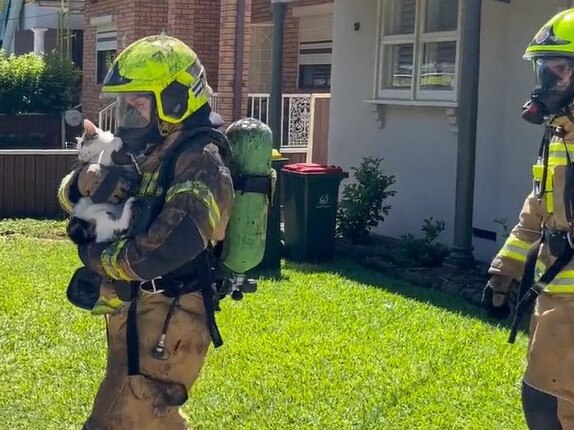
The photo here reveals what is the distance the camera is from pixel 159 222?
10.8 feet

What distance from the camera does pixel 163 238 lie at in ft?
10.7

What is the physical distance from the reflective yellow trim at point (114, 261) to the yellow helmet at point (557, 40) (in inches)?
67.4

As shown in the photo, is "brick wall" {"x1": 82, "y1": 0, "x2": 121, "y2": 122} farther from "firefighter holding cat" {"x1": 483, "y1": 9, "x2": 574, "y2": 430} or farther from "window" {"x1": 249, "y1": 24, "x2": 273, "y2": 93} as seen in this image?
"firefighter holding cat" {"x1": 483, "y1": 9, "x2": 574, "y2": 430}

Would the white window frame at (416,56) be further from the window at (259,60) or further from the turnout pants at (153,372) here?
the window at (259,60)

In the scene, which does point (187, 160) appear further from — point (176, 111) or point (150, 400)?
point (150, 400)

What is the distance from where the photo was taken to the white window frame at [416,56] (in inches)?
378

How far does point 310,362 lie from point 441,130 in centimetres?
458

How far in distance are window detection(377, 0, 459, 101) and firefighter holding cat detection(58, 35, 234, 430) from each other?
20.9 feet

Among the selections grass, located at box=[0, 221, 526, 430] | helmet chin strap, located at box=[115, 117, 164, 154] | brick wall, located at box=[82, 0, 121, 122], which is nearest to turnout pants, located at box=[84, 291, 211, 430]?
helmet chin strap, located at box=[115, 117, 164, 154]

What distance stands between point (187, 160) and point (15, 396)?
2513 millimetres

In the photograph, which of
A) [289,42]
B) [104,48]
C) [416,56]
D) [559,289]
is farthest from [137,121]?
→ [104,48]

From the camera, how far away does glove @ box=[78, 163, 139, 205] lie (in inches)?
133

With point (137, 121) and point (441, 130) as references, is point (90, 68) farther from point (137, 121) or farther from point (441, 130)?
point (137, 121)

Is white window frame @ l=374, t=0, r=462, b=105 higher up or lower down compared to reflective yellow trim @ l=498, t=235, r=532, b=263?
higher up
